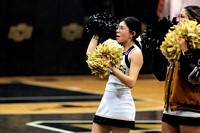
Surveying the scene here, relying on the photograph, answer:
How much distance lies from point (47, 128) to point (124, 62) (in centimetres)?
404

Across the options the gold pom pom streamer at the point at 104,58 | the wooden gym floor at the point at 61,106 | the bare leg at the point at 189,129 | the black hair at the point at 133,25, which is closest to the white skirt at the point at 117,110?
the gold pom pom streamer at the point at 104,58

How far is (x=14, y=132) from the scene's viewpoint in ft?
24.9

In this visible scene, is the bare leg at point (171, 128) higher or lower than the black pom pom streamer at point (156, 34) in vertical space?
lower

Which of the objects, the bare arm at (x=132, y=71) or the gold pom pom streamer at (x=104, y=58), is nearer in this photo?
the gold pom pom streamer at (x=104, y=58)

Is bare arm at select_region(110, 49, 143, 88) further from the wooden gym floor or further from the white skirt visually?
the wooden gym floor

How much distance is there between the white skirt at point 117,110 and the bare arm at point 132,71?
21 centimetres

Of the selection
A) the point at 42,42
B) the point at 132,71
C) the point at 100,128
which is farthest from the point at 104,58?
the point at 42,42

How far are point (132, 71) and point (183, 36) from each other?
88cm

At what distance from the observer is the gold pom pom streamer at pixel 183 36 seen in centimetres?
337

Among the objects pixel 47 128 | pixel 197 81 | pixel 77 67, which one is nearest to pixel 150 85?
pixel 77 67

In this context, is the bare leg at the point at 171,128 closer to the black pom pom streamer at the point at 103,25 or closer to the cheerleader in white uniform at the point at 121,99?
the cheerleader in white uniform at the point at 121,99

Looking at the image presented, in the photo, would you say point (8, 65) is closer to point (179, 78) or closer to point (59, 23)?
point (59, 23)

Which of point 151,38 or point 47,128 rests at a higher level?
point 151,38

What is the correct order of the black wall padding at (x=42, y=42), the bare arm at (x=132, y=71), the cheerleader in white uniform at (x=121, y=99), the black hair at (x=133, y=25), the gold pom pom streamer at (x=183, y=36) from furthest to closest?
the black wall padding at (x=42, y=42) < the black hair at (x=133, y=25) < the cheerleader in white uniform at (x=121, y=99) < the bare arm at (x=132, y=71) < the gold pom pom streamer at (x=183, y=36)
